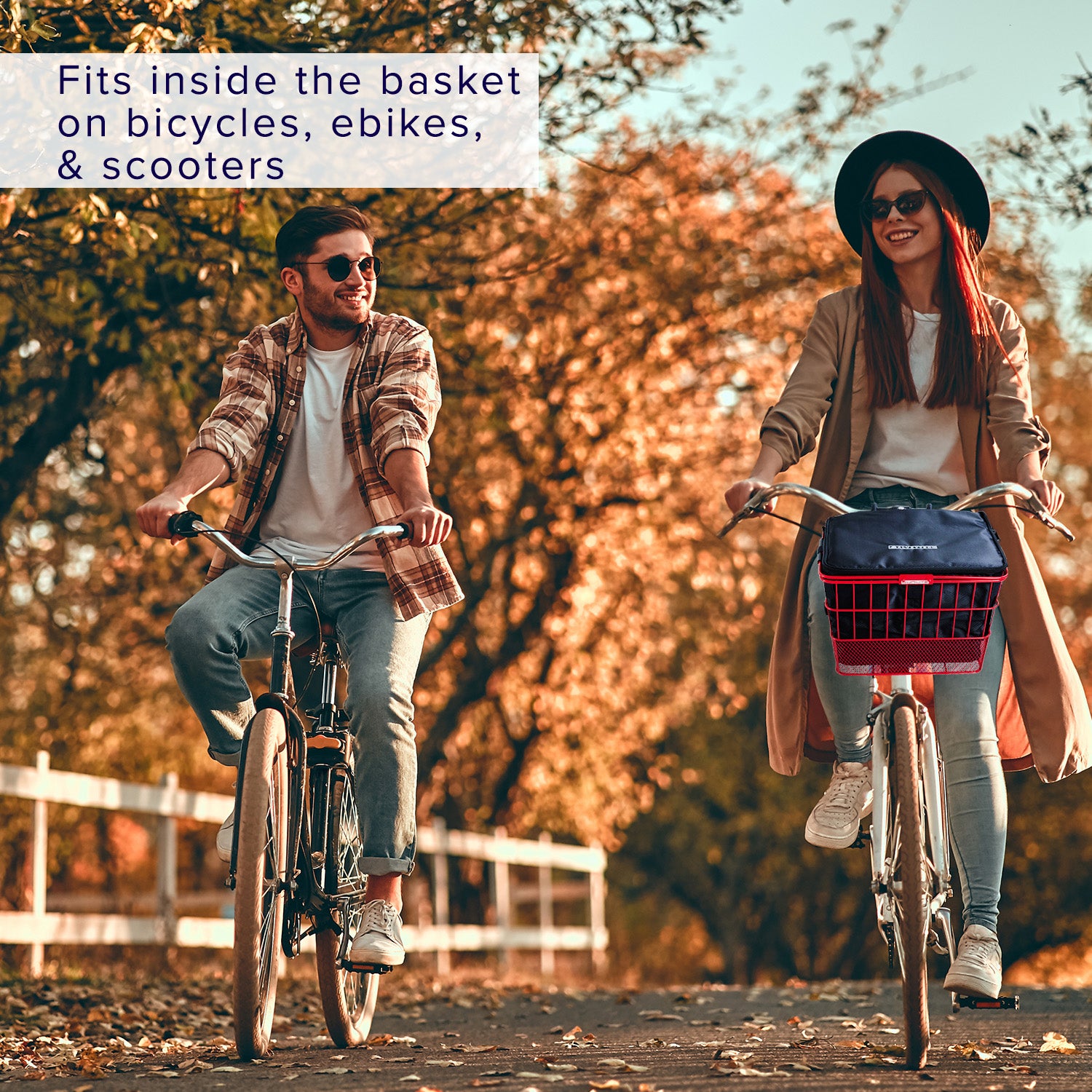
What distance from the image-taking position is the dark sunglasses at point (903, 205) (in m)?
4.57

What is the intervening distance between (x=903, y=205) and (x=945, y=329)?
15.7 inches

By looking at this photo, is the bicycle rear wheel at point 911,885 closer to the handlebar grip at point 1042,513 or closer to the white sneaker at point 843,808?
the white sneaker at point 843,808

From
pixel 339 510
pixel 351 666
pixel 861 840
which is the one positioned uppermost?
pixel 339 510

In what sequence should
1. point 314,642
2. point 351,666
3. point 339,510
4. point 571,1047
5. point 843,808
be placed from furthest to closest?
point 571,1047 < point 339,510 < point 314,642 < point 351,666 < point 843,808

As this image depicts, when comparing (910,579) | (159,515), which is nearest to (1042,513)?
(910,579)

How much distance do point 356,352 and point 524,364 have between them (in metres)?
9.30

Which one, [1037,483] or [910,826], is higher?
[1037,483]

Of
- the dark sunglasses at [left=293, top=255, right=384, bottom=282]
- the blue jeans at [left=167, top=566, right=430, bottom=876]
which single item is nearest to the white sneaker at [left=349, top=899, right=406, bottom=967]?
the blue jeans at [left=167, top=566, right=430, bottom=876]

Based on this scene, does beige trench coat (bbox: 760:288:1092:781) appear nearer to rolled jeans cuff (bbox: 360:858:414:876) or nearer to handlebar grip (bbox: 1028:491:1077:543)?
handlebar grip (bbox: 1028:491:1077:543)

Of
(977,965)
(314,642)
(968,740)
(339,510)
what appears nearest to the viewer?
(977,965)

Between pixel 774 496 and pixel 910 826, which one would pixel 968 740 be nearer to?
pixel 910 826

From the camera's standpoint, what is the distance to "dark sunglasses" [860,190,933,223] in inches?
180

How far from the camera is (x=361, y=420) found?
4.71 meters

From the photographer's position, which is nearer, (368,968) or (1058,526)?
(1058,526)
